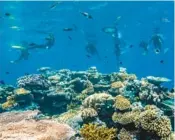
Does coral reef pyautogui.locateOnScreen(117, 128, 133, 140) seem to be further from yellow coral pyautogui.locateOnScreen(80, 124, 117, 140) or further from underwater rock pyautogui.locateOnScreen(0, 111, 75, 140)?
underwater rock pyautogui.locateOnScreen(0, 111, 75, 140)

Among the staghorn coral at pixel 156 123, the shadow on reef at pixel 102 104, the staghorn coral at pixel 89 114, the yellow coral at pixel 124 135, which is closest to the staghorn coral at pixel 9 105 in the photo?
the shadow on reef at pixel 102 104

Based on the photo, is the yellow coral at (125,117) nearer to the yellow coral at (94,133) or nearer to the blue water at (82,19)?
the yellow coral at (94,133)

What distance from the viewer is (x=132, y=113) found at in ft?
26.4

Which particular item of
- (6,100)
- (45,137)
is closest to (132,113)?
(45,137)

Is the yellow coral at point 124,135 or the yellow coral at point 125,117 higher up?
the yellow coral at point 125,117

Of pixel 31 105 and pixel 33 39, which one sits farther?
pixel 33 39

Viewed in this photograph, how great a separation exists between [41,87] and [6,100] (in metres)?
1.79

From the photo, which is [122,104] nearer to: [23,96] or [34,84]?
[23,96]

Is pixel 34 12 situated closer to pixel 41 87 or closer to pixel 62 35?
pixel 62 35

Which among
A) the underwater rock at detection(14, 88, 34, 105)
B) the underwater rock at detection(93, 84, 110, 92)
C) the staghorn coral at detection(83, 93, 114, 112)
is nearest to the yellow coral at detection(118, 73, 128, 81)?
the underwater rock at detection(93, 84, 110, 92)

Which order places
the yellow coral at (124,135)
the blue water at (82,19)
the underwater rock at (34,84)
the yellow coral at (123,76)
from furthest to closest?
1. the blue water at (82,19)
2. the yellow coral at (123,76)
3. the underwater rock at (34,84)
4. the yellow coral at (124,135)

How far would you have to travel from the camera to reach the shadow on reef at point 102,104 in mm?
7326

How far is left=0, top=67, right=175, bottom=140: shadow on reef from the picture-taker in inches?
288

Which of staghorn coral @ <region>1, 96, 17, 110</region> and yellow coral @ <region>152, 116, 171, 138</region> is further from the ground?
yellow coral @ <region>152, 116, 171, 138</region>
